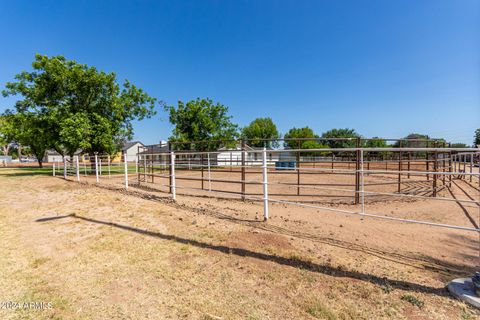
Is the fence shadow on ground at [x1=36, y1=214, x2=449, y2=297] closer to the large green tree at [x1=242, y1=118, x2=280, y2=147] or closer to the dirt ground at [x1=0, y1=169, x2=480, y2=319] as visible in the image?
the dirt ground at [x1=0, y1=169, x2=480, y2=319]

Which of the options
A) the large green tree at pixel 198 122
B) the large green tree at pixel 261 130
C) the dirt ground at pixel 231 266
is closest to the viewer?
the dirt ground at pixel 231 266

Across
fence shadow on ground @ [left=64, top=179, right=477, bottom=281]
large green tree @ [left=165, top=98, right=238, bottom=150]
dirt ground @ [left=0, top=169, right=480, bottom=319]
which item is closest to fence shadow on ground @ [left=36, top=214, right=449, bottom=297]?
dirt ground @ [left=0, top=169, right=480, bottom=319]

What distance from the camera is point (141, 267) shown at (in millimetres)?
2508

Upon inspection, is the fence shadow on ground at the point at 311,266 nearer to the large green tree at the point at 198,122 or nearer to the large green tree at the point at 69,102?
the large green tree at the point at 69,102

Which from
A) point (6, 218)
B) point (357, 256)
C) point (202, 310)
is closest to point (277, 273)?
point (202, 310)

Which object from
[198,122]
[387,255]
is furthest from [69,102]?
[387,255]

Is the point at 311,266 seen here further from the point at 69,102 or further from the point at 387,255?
the point at 69,102

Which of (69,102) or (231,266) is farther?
(69,102)

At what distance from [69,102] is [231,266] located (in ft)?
55.3

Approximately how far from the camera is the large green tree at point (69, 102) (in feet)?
44.0

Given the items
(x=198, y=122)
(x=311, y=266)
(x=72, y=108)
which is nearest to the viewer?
(x=311, y=266)

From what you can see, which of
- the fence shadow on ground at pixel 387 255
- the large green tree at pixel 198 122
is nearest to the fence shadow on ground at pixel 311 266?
the fence shadow on ground at pixel 387 255

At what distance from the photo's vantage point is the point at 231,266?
2.50 metres

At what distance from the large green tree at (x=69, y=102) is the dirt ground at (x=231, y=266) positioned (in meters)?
10.6
